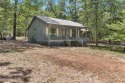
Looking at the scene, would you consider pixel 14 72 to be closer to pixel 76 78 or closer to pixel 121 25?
pixel 76 78

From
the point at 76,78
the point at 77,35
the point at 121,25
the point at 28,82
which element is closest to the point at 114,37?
the point at 121,25

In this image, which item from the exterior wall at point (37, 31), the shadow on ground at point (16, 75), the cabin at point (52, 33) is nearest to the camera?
the shadow on ground at point (16, 75)

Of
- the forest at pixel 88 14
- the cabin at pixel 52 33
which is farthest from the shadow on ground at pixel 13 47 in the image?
the forest at pixel 88 14

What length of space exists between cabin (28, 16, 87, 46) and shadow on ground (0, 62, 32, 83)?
17124mm

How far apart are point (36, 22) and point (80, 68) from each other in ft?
66.2

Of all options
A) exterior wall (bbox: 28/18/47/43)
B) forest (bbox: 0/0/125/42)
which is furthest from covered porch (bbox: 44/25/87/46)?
forest (bbox: 0/0/125/42)

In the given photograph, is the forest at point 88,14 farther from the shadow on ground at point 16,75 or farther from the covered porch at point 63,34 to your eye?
the shadow on ground at point 16,75

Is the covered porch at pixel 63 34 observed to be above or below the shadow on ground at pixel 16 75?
above

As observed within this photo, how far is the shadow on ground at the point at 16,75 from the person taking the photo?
318 inches

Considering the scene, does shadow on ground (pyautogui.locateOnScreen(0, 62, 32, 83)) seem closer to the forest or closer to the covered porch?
the covered porch

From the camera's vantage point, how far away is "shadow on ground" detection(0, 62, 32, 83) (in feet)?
26.5

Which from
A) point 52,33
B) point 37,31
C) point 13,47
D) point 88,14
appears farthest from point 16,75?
point 88,14

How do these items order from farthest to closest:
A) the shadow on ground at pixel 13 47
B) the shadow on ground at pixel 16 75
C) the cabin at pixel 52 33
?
the cabin at pixel 52 33, the shadow on ground at pixel 13 47, the shadow on ground at pixel 16 75

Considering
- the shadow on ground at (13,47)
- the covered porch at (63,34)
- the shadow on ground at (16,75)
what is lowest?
the shadow on ground at (16,75)
